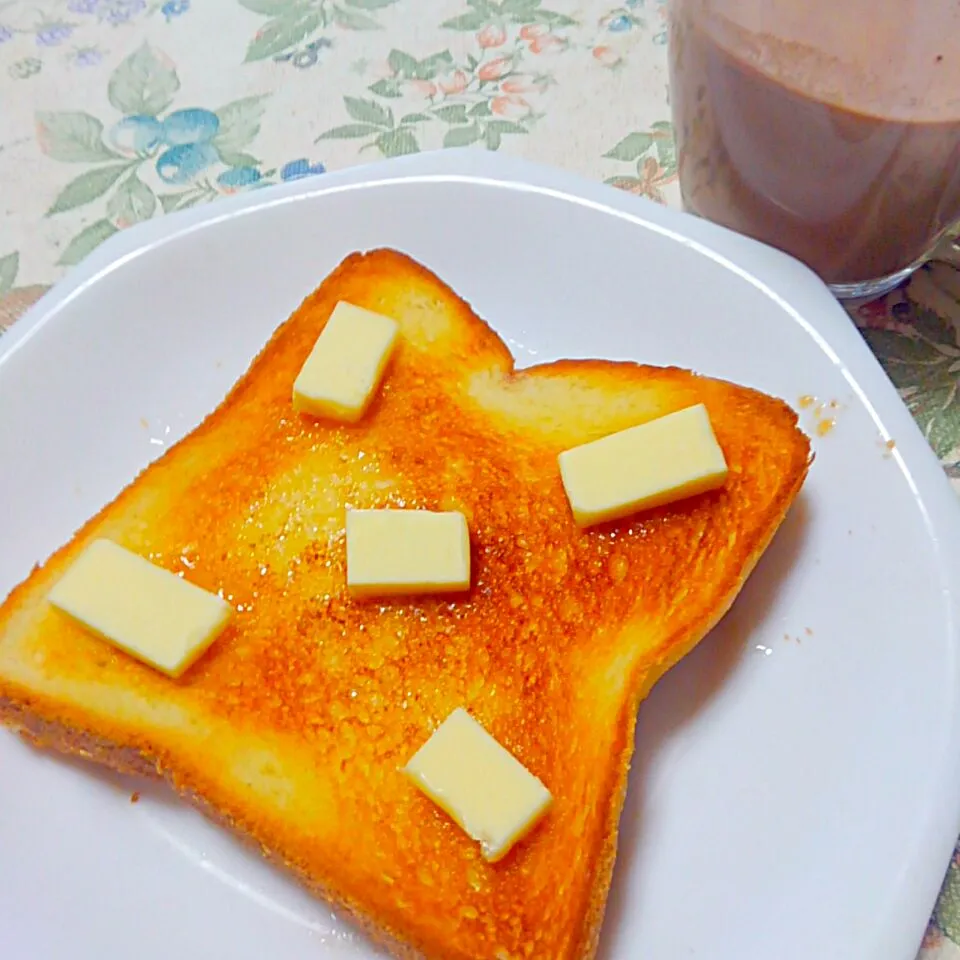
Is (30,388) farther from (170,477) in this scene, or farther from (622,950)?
→ (622,950)

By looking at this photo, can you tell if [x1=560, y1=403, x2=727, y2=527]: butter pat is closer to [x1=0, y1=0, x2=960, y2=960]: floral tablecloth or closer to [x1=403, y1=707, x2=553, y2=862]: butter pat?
[x1=403, y1=707, x2=553, y2=862]: butter pat

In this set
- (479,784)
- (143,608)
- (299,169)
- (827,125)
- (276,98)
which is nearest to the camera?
(479,784)

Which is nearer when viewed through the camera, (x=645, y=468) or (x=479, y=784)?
(x=479, y=784)

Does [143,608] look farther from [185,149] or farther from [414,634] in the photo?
[185,149]

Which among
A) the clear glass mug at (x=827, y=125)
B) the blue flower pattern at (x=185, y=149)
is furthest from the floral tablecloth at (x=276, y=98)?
the clear glass mug at (x=827, y=125)

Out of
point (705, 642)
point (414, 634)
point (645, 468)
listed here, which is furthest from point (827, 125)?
point (414, 634)

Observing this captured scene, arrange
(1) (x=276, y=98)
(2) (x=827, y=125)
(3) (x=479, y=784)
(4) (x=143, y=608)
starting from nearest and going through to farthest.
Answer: (3) (x=479, y=784) < (4) (x=143, y=608) < (2) (x=827, y=125) < (1) (x=276, y=98)

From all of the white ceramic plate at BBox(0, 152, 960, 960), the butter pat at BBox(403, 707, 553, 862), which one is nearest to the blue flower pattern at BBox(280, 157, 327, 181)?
the white ceramic plate at BBox(0, 152, 960, 960)

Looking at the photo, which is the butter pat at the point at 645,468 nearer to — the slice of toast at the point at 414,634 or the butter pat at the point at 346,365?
the slice of toast at the point at 414,634
